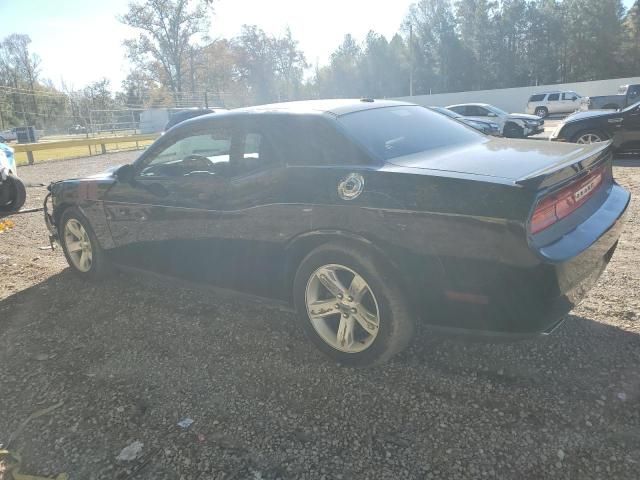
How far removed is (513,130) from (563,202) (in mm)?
17415

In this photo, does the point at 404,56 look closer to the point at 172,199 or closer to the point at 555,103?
the point at 555,103

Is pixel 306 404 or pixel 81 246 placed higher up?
pixel 81 246

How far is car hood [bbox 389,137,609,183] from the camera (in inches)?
99.2

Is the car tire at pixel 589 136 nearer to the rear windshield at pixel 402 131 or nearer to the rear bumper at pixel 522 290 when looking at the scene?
the rear windshield at pixel 402 131

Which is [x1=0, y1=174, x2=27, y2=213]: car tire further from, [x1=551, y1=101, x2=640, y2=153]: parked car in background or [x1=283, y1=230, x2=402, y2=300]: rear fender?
[x1=551, y1=101, x2=640, y2=153]: parked car in background

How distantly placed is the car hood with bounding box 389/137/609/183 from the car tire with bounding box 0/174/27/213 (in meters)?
8.00

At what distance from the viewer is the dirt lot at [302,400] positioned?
2.26 m

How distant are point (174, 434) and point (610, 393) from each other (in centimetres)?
226

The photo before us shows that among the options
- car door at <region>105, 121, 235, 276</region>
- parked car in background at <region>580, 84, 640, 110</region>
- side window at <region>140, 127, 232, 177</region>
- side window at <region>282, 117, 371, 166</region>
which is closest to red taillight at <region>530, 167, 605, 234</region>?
side window at <region>282, 117, 371, 166</region>

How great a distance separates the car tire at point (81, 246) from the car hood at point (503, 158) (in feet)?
10.1

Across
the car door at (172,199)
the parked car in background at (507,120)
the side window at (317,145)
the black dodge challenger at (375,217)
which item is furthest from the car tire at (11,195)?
the parked car in background at (507,120)

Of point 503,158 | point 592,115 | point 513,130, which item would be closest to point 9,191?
point 503,158

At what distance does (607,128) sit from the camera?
9961 millimetres

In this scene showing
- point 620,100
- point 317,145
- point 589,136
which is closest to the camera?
point 317,145
